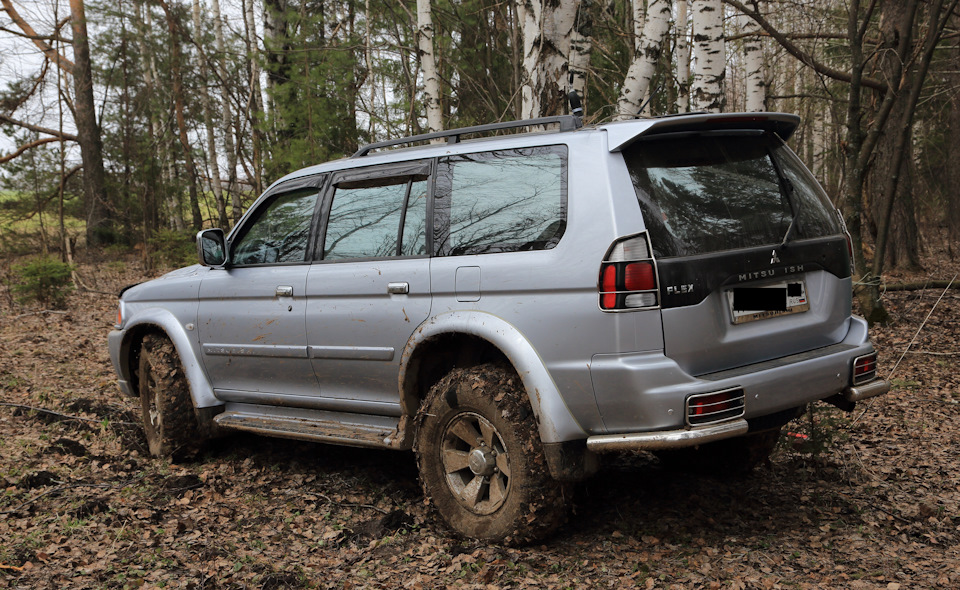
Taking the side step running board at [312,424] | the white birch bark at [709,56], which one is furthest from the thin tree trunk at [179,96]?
the side step running board at [312,424]

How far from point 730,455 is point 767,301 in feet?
4.22

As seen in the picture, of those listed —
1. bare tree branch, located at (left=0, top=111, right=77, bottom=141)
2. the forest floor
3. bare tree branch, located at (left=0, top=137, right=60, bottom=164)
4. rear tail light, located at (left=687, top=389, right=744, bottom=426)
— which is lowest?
the forest floor

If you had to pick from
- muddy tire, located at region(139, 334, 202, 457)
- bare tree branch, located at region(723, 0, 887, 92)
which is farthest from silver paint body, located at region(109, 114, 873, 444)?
bare tree branch, located at region(723, 0, 887, 92)

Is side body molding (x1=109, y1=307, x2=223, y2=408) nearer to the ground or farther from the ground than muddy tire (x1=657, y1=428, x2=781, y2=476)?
farther from the ground

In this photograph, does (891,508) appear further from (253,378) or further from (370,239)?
(253,378)

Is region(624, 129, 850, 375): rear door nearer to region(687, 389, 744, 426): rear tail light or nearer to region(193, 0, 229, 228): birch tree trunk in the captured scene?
region(687, 389, 744, 426): rear tail light

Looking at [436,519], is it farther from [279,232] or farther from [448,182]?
[279,232]

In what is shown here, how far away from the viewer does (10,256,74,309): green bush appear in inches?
500

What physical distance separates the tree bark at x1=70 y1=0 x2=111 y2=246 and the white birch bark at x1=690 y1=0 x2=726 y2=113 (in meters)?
17.8

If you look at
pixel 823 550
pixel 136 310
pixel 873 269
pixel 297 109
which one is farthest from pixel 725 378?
pixel 297 109

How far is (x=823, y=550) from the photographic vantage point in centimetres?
353

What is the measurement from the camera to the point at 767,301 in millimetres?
3518

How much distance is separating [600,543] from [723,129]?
2.08 m

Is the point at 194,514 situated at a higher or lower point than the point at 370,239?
lower
